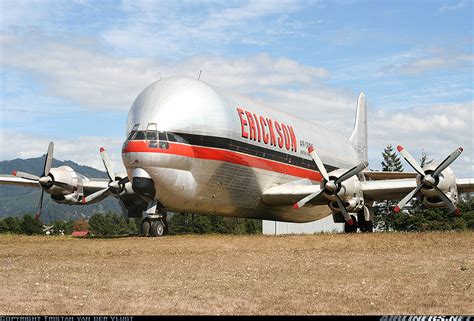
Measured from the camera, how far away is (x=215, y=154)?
28.6 m

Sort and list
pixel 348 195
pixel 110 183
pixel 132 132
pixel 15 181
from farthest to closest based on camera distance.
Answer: pixel 15 181 < pixel 110 183 < pixel 348 195 < pixel 132 132

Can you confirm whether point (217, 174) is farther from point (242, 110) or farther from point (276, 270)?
point (276, 270)

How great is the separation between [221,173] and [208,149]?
155cm

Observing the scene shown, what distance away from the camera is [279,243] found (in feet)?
78.2

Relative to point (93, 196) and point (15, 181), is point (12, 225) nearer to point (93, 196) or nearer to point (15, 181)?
point (15, 181)

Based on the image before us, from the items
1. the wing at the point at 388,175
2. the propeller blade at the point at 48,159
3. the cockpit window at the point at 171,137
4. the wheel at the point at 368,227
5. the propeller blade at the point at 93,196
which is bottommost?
the wheel at the point at 368,227

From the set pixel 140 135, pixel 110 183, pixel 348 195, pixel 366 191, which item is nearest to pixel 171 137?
pixel 140 135

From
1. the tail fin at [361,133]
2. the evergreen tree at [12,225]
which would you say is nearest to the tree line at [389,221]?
the evergreen tree at [12,225]

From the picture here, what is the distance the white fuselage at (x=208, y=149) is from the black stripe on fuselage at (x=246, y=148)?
0.14 feet

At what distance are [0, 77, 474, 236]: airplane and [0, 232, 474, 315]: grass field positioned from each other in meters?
3.66

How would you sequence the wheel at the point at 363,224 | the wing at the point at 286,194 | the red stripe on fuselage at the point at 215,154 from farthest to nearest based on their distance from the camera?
the wheel at the point at 363,224 < the wing at the point at 286,194 < the red stripe on fuselage at the point at 215,154

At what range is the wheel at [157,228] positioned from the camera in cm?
2834

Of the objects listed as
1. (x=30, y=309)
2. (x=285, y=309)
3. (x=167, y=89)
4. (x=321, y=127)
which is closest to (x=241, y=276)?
(x=285, y=309)

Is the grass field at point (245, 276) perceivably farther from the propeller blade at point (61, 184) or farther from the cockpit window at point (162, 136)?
the propeller blade at point (61, 184)
